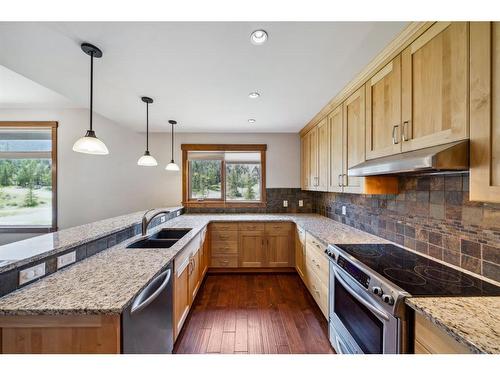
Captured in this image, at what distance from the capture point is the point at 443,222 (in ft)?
4.57

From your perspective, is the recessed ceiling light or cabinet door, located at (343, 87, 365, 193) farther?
cabinet door, located at (343, 87, 365, 193)

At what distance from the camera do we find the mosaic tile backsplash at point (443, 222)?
3.71 ft

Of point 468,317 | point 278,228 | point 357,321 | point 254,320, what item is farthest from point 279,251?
point 468,317

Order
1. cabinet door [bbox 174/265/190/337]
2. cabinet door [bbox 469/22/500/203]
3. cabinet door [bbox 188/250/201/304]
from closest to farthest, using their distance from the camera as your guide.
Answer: cabinet door [bbox 469/22/500/203], cabinet door [bbox 174/265/190/337], cabinet door [bbox 188/250/201/304]

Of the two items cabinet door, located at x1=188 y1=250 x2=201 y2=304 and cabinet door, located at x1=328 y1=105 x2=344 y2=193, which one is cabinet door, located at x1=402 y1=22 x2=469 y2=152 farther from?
cabinet door, located at x1=188 y1=250 x2=201 y2=304

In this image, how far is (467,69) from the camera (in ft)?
3.11

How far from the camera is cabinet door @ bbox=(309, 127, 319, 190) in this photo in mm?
3009

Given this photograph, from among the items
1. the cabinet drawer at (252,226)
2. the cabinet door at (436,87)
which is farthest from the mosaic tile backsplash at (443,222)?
the cabinet drawer at (252,226)

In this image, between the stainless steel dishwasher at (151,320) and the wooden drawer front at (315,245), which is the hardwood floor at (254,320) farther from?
the wooden drawer front at (315,245)

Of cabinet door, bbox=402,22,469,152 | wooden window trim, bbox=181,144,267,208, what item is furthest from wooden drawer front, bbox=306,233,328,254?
wooden window trim, bbox=181,144,267,208

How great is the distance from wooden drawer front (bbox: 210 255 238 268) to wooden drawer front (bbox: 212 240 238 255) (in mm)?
77

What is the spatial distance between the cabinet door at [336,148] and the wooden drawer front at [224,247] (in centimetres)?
169

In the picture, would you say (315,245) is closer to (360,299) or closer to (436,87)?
(360,299)
